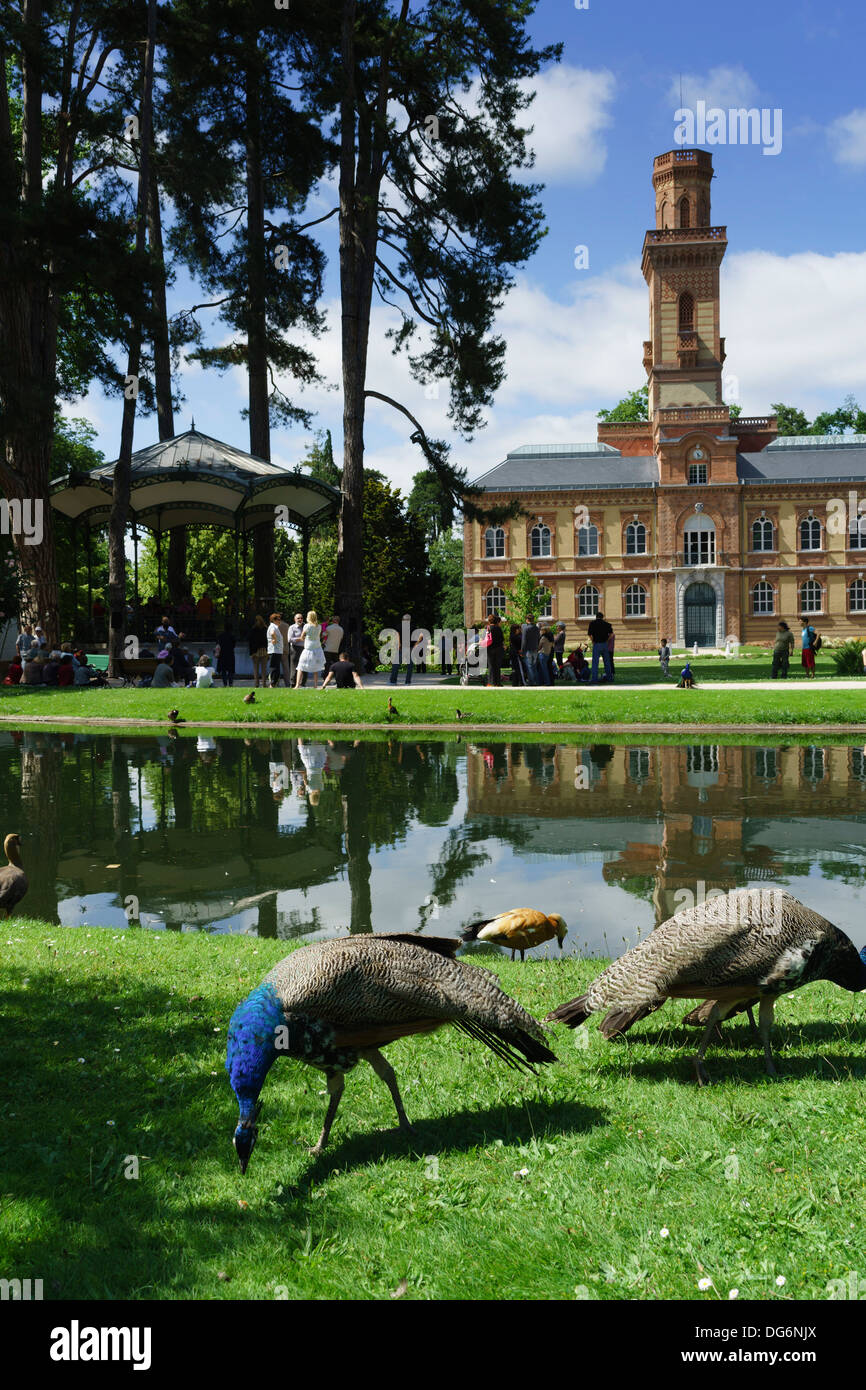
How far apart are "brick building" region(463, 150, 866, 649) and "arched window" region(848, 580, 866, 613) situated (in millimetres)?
63

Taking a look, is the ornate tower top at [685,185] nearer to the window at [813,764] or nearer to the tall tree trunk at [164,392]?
the tall tree trunk at [164,392]

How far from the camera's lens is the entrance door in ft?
207

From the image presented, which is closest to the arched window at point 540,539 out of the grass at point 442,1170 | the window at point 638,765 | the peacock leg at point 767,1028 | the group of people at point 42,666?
the group of people at point 42,666

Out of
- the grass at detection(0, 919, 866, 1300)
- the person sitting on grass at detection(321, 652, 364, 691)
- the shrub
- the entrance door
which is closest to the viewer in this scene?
the grass at detection(0, 919, 866, 1300)

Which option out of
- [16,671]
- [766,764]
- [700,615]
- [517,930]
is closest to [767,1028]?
[517,930]

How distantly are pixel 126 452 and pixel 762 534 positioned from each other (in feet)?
148

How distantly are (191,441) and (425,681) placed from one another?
11245 mm

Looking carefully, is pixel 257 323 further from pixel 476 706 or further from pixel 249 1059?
pixel 249 1059

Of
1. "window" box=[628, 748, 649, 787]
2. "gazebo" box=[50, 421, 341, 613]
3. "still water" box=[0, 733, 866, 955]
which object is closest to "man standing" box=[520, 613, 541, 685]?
"gazebo" box=[50, 421, 341, 613]

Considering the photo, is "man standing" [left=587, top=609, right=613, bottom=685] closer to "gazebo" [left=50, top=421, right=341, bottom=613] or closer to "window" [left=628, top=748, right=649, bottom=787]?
"gazebo" [left=50, top=421, right=341, bottom=613]

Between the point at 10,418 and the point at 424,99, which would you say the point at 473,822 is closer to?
the point at 10,418

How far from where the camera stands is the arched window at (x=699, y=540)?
206 ft

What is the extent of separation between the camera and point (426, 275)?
1230 inches
